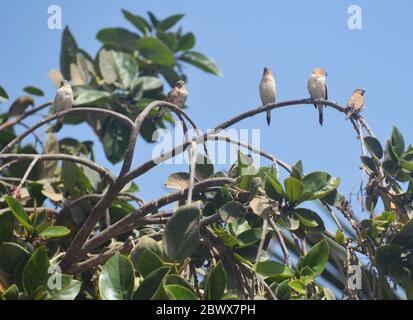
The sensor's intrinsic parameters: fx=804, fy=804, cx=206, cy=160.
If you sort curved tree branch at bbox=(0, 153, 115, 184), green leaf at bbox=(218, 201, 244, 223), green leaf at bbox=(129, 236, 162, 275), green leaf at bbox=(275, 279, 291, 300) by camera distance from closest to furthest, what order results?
green leaf at bbox=(129, 236, 162, 275) < green leaf at bbox=(275, 279, 291, 300) < green leaf at bbox=(218, 201, 244, 223) < curved tree branch at bbox=(0, 153, 115, 184)

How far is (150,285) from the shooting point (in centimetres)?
322

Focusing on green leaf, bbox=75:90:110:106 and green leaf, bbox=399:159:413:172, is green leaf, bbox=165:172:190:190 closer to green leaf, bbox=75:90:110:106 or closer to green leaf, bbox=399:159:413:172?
green leaf, bbox=399:159:413:172

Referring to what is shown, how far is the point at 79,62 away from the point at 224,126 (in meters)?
3.17

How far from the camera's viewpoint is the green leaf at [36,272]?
3.59 meters

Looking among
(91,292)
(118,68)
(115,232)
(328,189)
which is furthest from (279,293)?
(118,68)

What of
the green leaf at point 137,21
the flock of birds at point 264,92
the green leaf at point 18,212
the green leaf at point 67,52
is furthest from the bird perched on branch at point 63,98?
the green leaf at point 18,212

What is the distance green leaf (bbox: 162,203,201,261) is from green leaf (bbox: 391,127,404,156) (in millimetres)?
1561

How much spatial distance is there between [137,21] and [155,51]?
0.45 meters

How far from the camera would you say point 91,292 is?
459 cm

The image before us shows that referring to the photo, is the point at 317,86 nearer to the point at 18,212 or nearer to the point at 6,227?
the point at 18,212

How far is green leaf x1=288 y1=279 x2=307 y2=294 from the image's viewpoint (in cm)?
348

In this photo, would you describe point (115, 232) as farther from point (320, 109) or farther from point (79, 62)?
point (79, 62)

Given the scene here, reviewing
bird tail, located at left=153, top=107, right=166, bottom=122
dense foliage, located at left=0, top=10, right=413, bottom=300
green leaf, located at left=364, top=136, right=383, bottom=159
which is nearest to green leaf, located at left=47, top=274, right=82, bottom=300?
dense foliage, located at left=0, top=10, right=413, bottom=300
